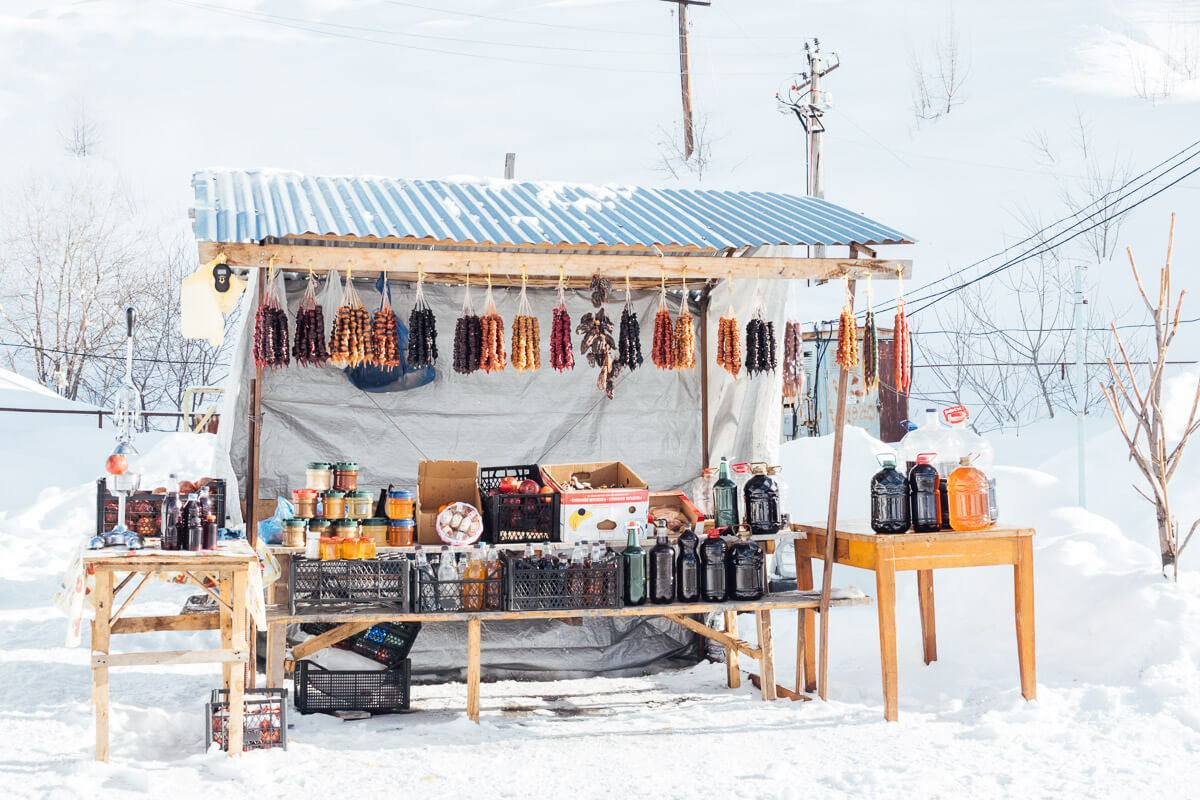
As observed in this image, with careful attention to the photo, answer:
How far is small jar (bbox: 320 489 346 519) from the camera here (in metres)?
6.07

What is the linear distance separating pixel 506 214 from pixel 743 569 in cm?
273

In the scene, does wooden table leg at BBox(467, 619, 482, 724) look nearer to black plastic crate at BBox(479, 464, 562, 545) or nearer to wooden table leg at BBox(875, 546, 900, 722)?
black plastic crate at BBox(479, 464, 562, 545)

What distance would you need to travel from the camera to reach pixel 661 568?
248 inches

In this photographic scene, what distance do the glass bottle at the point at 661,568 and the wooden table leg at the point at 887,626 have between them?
1.25 meters

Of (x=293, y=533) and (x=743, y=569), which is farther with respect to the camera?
(x=743, y=569)

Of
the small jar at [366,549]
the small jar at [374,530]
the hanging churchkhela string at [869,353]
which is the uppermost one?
the hanging churchkhela string at [869,353]

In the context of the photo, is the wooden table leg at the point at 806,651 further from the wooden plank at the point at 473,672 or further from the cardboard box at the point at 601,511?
the wooden plank at the point at 473,672

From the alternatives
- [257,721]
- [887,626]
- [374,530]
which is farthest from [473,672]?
[887,626]

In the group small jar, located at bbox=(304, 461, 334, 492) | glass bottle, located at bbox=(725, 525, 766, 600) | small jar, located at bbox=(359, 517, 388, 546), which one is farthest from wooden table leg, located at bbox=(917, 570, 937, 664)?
small jar, located at bbox=(304, 461, 334, 492)

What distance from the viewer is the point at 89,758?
5.09 metres

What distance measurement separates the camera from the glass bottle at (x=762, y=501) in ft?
21.5

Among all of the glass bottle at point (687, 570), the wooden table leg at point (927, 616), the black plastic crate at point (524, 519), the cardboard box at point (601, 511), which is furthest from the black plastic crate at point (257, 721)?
→ the wooden table leg at point (927, 616)

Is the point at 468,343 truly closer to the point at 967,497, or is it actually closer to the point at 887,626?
the point at 887,626

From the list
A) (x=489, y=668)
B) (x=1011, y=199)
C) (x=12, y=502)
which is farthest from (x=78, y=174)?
(x=489, y=668)
